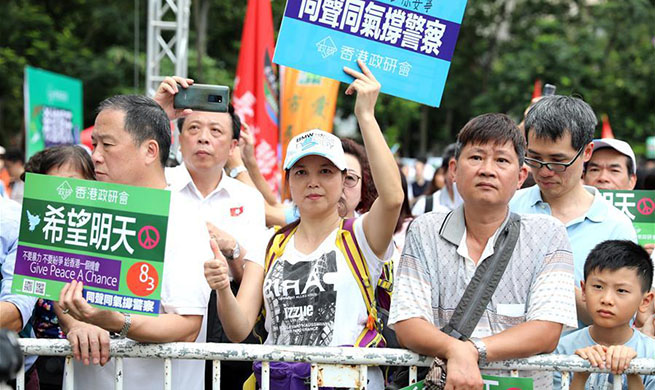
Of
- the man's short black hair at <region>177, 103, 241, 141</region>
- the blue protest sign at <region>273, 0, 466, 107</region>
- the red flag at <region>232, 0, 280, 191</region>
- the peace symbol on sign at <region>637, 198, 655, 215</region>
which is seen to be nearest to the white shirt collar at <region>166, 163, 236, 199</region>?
the man's short black hair at <region>177, 103, 241, 141</region>

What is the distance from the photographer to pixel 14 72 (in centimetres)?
2127

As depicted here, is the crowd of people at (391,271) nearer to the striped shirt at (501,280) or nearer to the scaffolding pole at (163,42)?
the striped shirt at (501,280)

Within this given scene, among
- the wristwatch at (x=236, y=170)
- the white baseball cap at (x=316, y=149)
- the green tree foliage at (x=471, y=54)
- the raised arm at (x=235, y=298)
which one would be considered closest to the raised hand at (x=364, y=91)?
the white baseball cap at (x=316, y=149)

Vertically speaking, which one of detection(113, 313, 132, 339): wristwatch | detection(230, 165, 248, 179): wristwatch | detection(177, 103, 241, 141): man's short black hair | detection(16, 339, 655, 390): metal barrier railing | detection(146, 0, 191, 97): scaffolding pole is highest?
detection(146, 0, 191, 97): scaffolding pole

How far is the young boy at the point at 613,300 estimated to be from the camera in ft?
9.75

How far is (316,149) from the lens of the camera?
3.04 meters

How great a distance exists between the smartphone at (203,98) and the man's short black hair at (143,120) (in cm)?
32

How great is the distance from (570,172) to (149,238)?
179 cm

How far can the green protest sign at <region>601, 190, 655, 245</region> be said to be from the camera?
3.86 metres

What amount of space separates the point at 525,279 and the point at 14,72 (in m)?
20.9

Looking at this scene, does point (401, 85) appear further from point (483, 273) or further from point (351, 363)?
point (351, 363)

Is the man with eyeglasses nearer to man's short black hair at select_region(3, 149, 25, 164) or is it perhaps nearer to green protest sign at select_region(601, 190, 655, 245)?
green protest sign at select_region(601, 190, 655, 245)

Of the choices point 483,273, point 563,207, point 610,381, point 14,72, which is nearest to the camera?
point 483,273

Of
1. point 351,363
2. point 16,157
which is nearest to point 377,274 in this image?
point 351,363
